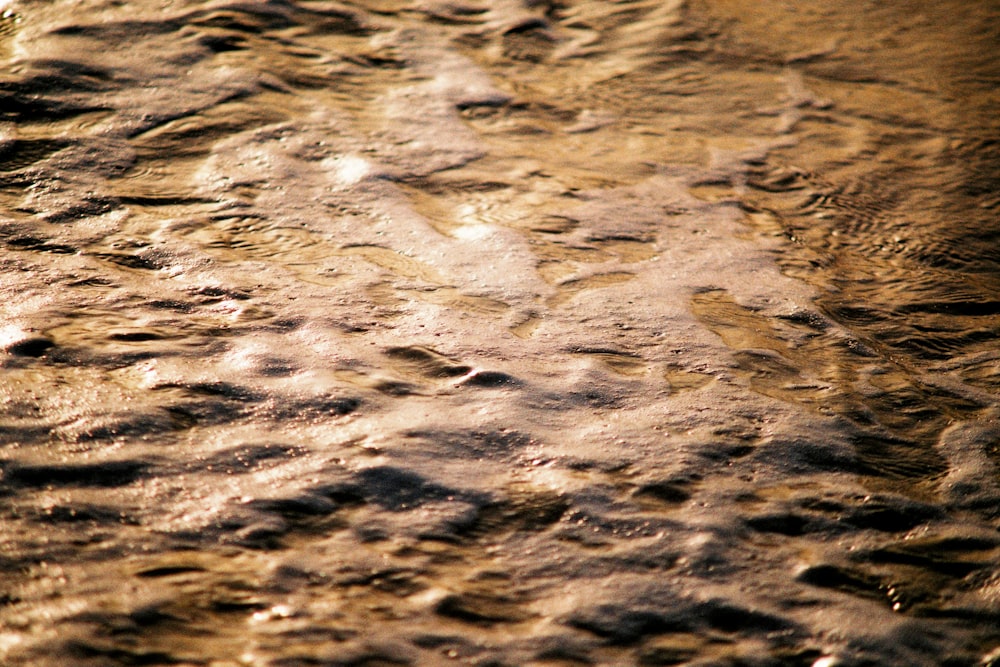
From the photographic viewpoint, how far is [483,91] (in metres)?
2.73

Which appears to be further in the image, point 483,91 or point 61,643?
point 483,91

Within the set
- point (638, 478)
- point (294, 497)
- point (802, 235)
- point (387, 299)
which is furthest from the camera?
point (802, 235)

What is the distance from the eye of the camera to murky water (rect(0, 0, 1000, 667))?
1.29 m

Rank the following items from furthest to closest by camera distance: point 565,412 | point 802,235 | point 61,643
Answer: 1. point 802,235
2. point 565,412
3. point 61,643

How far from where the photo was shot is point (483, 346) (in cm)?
176

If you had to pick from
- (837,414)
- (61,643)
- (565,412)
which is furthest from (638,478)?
(61,643)

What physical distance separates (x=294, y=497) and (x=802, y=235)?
1.43 meters

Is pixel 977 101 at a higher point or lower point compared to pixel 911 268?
higher

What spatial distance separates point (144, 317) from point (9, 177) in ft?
2.18

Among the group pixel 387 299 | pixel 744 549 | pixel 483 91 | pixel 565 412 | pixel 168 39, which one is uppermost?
pixel 168 39

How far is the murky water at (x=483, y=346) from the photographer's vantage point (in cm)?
129

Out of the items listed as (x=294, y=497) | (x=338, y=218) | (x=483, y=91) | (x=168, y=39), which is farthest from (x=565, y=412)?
(x=168, y=39)

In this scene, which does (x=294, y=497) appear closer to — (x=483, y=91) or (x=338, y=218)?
(x=338, y=218)

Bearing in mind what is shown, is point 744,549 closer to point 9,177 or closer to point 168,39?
point 9,177
